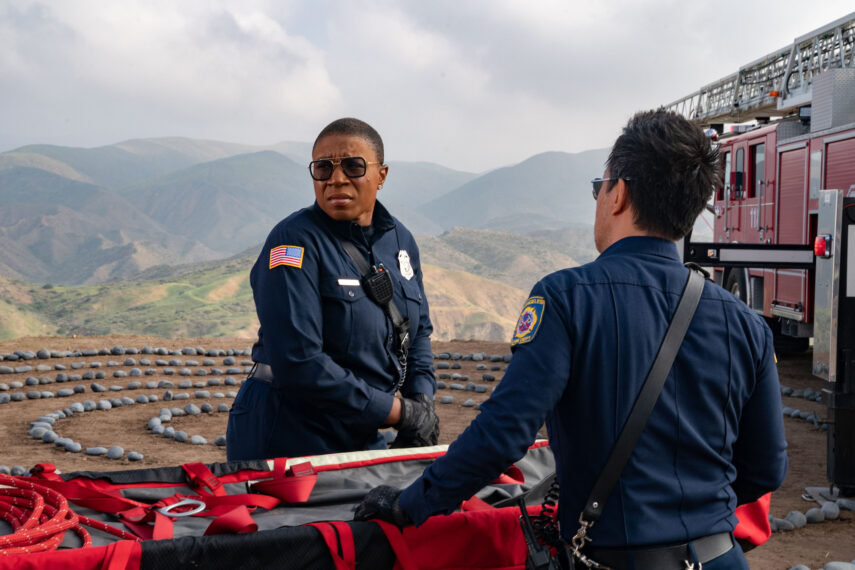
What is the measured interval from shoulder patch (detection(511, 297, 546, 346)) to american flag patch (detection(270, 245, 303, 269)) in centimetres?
105

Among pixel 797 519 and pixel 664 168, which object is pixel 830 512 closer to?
pixel 797 519

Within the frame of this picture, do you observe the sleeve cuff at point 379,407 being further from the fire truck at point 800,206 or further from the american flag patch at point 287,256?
the fire truck at point 800,206

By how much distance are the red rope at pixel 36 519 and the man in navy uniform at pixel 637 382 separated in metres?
0.99

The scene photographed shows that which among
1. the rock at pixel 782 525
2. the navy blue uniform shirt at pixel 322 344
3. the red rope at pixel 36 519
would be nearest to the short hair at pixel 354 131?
the navy blue uniform shirt at pixel 322 344

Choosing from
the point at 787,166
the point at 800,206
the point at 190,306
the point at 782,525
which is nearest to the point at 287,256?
the point at 782,525

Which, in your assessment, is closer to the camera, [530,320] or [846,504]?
[530,320]

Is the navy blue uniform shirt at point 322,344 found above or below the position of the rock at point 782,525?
above

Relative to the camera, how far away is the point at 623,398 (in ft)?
5.32

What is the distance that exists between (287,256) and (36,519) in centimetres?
101

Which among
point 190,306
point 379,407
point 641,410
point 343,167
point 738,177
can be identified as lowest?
point 190,306

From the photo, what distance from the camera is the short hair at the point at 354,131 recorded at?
2741 mm

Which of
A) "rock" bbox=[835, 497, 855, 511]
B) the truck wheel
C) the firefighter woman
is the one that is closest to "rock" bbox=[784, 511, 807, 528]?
"rock" bbox=[835, 497, 855, 511]

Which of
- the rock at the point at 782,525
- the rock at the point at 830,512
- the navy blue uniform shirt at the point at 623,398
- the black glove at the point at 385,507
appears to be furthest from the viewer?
the rock at the point at 830,512

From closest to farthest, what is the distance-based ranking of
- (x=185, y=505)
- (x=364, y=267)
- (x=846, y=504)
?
(x=185, y=505)
(x=364, y=267)
(x=846, y=504)
